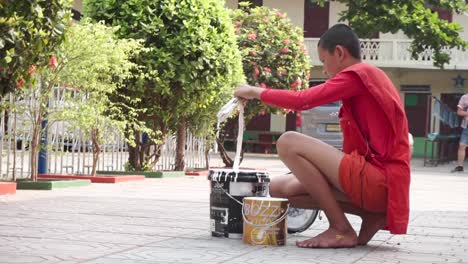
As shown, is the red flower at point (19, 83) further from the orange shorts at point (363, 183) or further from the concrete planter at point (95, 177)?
the orange shorts at point (363, 183)

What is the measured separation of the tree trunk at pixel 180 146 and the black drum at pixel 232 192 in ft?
30.6

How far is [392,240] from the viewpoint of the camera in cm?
686

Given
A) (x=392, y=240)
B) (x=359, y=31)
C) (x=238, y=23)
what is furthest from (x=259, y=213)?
(x=238, y=23)

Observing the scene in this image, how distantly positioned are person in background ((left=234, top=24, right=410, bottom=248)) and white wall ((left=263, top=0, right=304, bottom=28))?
29178 mm

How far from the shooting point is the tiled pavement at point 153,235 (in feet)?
18.0

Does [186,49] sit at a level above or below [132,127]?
Result: above

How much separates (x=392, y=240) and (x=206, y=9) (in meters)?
7.60

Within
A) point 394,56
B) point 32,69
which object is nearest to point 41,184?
point 32,69

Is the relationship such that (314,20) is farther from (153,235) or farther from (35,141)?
(153,235)

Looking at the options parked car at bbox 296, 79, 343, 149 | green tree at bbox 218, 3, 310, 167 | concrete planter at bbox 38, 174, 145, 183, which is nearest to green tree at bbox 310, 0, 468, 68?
concrete planter at bbox 38, 174, 145, 183

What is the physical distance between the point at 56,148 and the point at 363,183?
7077 mm

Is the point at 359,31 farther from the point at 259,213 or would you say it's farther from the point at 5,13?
the point at 259,213

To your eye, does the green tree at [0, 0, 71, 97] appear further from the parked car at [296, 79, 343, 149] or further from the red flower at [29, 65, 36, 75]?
the parked car at [296, 79, 343, 149]

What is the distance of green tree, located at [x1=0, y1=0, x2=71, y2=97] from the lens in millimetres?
7728
